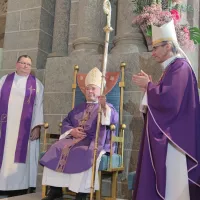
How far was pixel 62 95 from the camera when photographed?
5.09 metres

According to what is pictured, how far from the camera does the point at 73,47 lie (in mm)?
5488

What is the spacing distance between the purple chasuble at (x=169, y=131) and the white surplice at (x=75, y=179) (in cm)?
76

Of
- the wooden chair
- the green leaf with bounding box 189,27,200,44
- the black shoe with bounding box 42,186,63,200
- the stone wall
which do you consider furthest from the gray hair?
the stone wall

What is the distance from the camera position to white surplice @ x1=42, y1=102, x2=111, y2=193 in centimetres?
379

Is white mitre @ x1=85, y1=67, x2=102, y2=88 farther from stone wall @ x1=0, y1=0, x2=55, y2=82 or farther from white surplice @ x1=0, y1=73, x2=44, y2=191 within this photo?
stone wall @ x1=0, y1=0, x2=55, y2=82

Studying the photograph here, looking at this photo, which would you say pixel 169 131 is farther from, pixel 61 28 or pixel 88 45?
pixel 61 28

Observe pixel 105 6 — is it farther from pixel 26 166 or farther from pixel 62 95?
pixel 26 166

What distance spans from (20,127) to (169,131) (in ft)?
8.26

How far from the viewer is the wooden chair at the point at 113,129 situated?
3.94 metres

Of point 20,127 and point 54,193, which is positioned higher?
point 20,127

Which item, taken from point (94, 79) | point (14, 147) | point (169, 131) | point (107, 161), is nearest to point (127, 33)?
point (94, 79)

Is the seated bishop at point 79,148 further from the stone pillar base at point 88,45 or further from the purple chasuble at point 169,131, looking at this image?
the stone pillar base at point 88,45

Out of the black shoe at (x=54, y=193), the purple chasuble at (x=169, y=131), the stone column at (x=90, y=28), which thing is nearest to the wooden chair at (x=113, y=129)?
the black shoe at (x=54, y=193)

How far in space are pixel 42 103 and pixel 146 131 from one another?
7.66 feet
